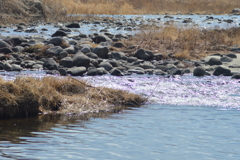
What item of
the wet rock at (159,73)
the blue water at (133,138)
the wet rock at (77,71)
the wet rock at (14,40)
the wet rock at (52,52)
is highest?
the wet rock at (14,40)

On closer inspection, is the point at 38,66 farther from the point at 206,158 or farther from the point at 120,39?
the point at 206,158

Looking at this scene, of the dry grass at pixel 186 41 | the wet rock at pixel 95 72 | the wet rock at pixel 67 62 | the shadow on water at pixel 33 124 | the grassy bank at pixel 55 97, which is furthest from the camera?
the dry grass at pixel 186 41

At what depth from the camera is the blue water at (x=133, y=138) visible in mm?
5336

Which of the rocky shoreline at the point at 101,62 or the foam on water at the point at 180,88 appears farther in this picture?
the rocky shoreline at the point at 101,62

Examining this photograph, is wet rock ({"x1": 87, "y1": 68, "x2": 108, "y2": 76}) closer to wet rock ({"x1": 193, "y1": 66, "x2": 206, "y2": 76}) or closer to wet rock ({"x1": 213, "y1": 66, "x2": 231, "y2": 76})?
wet rock ({"x1": 193, "y1": 66, "x2": 206, "y2": 76})

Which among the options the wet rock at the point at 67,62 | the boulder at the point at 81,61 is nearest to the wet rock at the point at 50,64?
the wet rock at the point at 67,62

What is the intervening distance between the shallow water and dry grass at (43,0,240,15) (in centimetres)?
3952

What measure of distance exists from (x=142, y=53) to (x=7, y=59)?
15.5 feet

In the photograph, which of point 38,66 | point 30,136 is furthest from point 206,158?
point 38,66

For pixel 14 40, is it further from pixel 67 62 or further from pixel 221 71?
pixel 221 71

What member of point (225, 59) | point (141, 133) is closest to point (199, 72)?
point (225, 59)

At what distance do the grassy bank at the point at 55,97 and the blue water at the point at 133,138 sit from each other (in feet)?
1.35

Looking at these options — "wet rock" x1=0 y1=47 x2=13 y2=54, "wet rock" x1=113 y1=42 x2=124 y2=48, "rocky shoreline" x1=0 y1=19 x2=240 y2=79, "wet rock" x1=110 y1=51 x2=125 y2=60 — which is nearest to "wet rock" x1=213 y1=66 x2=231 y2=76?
"rocky shoreline" x1=0 y1=19 x2=240 y2=79

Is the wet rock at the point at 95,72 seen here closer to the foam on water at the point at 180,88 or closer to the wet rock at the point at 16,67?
the foam on water at the point at 180,88
